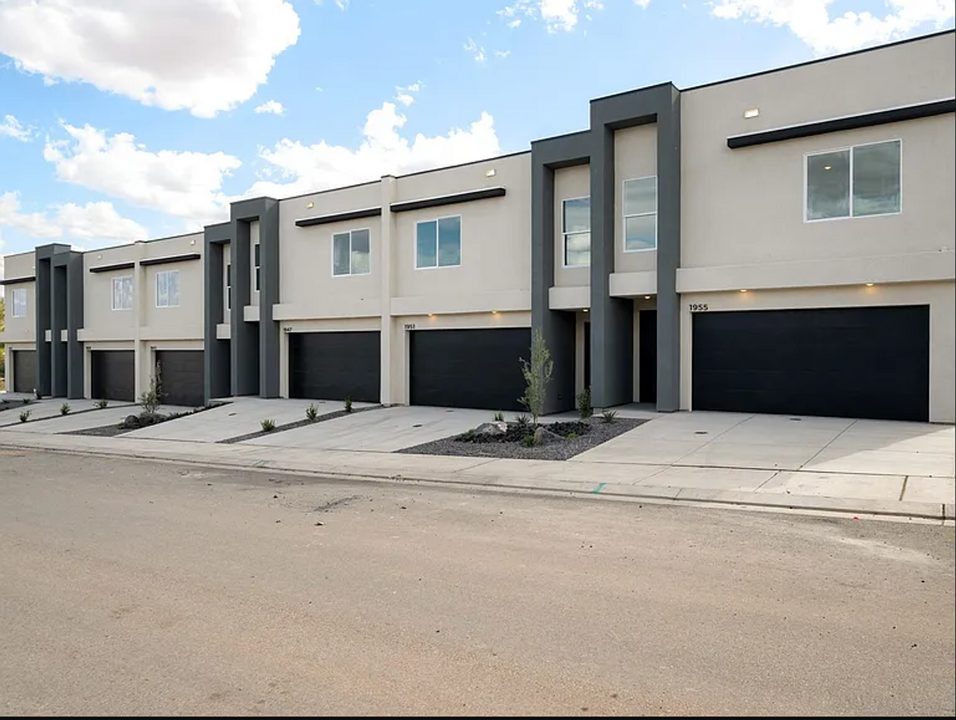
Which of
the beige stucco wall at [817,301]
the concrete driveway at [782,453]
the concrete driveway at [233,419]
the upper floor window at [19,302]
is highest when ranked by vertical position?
the upper floor window at [19,302]

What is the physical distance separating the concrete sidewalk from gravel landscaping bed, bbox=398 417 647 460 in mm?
536

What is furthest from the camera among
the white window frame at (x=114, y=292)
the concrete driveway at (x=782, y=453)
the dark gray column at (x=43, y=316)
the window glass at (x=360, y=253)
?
the dark gray column at (x=43, y=316)

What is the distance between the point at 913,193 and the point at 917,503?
843cm

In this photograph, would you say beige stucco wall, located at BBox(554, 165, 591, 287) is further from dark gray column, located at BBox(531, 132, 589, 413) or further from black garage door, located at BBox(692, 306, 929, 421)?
black garage door, located at BBox(692, 306, 929, 421)

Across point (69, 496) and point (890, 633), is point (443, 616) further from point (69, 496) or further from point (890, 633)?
point (69, 496)

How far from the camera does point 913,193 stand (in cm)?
1352

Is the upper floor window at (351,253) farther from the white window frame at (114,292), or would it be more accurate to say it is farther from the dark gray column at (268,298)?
the white window frame at (114,292)

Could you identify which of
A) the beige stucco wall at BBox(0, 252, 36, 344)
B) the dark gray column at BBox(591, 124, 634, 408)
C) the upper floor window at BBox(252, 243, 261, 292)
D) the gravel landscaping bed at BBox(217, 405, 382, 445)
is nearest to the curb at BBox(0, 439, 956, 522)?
the gravel landscaping bed at BBox(217, 405, 382, 445)

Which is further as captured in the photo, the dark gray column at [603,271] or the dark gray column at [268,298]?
the dark gray column at [268,298]

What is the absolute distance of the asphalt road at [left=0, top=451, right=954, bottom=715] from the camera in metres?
3.71

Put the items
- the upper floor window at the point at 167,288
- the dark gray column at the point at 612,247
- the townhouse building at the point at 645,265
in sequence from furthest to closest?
the upper floor window at the point at 167,288 → the dark gray column at the point at 612,247 → the townhouse building at the point at 645,265

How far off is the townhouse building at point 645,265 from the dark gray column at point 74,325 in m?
9.10

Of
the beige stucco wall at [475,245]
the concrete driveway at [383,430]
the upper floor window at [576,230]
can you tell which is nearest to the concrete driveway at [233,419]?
the concrete driveway at [383,430]

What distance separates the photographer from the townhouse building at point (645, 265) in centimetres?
1413
